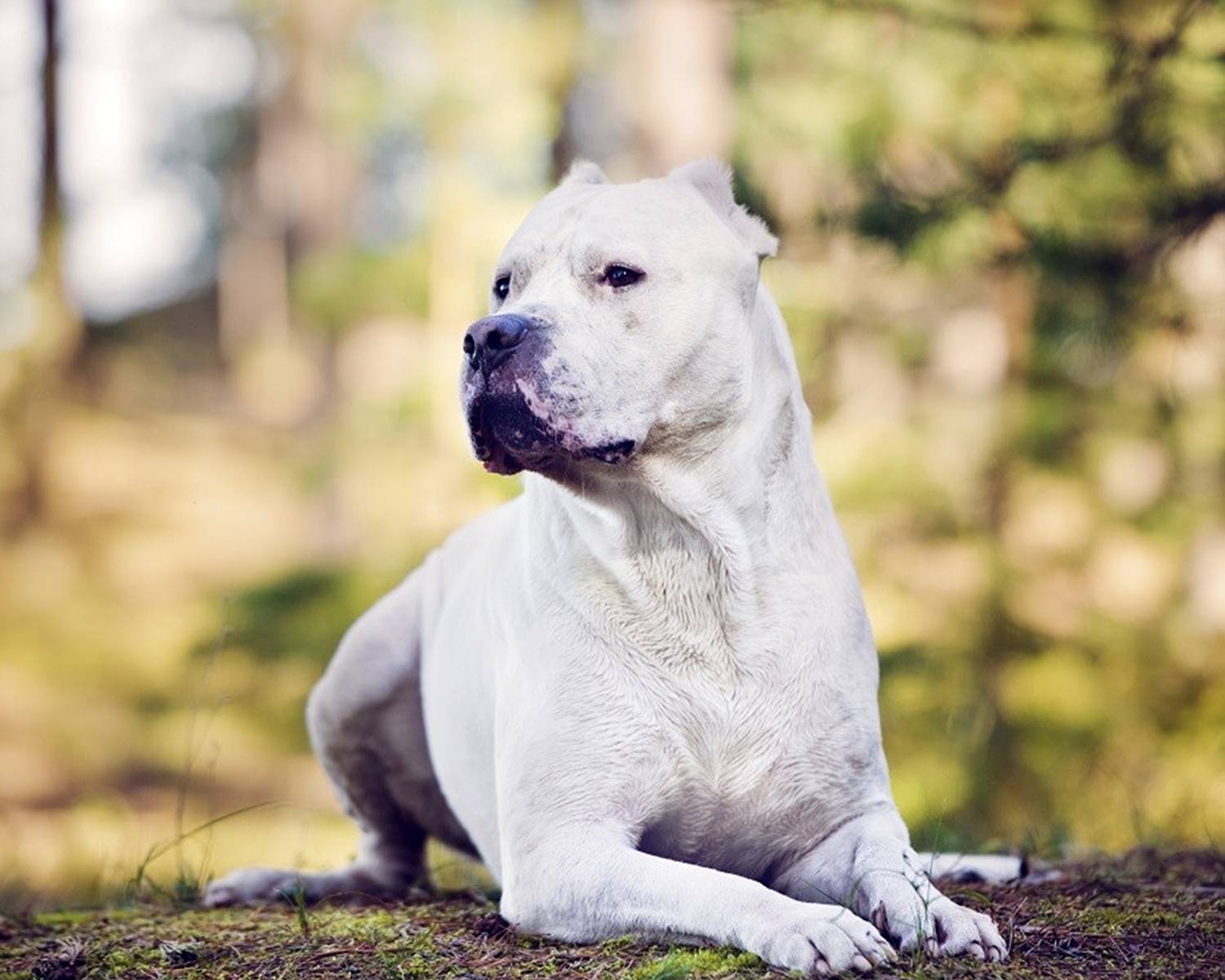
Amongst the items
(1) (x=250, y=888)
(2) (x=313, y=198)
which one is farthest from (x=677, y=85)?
(2) (x=313, y=198)

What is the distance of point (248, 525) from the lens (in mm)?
18781

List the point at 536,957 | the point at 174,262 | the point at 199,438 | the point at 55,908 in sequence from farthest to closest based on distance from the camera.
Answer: the point at 174,262, the point at 199,438, the point at 55,908, the point at 536,957

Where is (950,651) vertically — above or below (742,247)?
below

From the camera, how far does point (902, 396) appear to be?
34.9 feet

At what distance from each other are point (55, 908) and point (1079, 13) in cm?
718

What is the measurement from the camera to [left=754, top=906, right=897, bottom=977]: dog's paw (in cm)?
257

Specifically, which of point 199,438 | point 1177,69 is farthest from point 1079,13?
point 199,438

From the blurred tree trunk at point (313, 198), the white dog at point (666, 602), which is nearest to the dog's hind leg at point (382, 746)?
the white dog at point (666, 602)

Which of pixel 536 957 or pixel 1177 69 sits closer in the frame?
pixel 536 957

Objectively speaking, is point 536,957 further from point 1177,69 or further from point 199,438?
point 199,438

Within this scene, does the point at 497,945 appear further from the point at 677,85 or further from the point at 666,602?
the point at 677,85

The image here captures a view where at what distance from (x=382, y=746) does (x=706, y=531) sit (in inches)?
64.0

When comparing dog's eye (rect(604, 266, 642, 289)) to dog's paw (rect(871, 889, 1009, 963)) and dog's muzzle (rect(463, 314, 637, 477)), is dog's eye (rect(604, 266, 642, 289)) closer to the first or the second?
dog's muzzle (rect(463, 314, 637, 477))

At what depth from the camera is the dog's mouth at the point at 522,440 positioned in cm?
303
